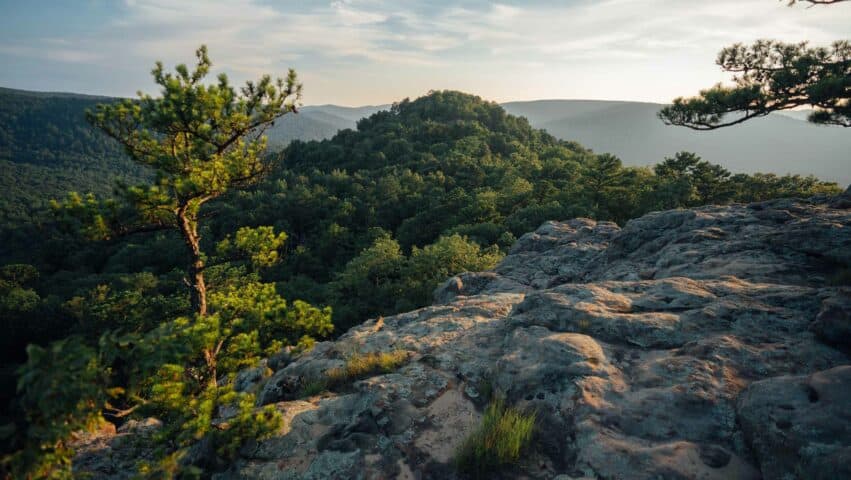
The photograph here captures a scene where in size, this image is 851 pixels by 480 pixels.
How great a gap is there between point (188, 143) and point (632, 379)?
10.0m

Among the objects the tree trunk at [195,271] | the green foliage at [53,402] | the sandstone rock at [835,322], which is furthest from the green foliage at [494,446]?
the tree trunk at [195,271]

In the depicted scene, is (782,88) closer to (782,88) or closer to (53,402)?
(782,88)

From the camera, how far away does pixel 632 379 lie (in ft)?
20.9

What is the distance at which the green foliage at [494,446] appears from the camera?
17.0ft

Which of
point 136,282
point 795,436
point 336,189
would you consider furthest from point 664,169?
point 136,282

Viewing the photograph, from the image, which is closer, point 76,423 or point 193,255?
point 76,423

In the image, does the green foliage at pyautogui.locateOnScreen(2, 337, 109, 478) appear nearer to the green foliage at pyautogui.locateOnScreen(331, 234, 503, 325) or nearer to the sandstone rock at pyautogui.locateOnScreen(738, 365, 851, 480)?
the sandstone rock at pyautogui.locateOnScreen(738, 365, 851, 480)

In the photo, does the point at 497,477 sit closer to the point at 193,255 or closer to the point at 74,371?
the point at 74,371

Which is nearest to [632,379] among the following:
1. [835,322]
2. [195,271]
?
[835,322]

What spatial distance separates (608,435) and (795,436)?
2.01 metres

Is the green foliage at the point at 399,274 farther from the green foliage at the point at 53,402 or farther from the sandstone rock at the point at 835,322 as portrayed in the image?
the green foliage at the point at 53,402

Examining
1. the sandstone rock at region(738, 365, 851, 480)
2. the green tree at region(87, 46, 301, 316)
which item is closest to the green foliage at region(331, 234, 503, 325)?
the green tree at region(87, 46, 301, 316)

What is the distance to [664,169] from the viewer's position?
42781 mm

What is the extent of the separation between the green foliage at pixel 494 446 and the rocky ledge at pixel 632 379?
7.4 inches
